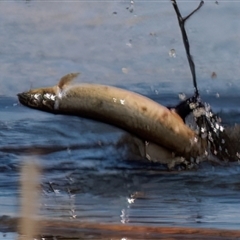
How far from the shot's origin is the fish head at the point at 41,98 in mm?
5227

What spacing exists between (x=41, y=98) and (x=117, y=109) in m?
0.43

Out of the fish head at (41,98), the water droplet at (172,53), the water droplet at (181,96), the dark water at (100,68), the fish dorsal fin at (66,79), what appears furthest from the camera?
the water droplet at (172,53)

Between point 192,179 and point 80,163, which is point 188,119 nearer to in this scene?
point 192,179

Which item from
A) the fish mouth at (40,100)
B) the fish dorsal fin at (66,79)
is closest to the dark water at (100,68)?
the fish mouth at (40,100)

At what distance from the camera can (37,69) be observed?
7.22 m

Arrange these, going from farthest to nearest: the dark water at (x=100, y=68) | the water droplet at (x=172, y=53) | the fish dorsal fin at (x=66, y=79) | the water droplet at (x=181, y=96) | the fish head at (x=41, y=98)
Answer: the water droplet at (x=172, y=53)
the water droplet at (x=181, y=96)
the dark water at (x=100, y=68)
the fish head at (x=41, y=98)
the fish dorsal fin at (x=66, y=79)

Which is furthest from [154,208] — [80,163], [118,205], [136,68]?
[136,68]

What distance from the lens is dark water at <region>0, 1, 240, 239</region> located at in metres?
5.89

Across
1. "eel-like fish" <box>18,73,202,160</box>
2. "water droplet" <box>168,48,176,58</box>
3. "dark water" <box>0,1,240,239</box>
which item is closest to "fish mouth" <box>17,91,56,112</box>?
"eel-like fish" <box>18,73,202,160</box>

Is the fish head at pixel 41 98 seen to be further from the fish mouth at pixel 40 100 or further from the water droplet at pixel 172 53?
the water droplet at pixel 172 53

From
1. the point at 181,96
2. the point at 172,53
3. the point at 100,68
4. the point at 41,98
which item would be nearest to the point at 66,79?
the point at 41,98

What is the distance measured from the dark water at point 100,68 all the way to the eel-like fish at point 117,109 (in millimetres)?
252

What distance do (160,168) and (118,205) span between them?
3.60ft

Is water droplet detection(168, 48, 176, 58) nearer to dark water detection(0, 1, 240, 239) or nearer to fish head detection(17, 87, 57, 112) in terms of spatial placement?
dark water detection(0, 1, 240, 239)
